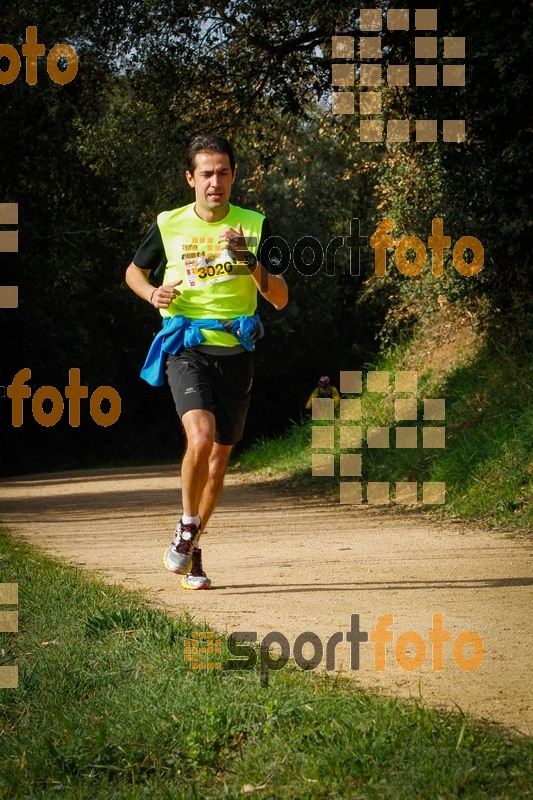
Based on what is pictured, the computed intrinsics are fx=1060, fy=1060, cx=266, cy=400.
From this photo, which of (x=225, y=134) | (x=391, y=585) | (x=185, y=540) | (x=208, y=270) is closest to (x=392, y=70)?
(x=225, y=134)

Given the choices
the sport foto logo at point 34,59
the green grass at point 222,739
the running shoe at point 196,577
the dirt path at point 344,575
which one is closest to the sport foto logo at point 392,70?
the sport foto logo at point 34,59

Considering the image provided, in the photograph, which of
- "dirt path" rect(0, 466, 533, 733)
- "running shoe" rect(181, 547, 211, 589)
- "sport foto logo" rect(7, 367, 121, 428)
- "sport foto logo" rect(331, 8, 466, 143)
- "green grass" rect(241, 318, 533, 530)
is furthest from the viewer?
"sport foto logo" rect(7, 367, 121, 428)

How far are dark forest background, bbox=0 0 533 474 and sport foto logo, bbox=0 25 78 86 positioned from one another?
17cm

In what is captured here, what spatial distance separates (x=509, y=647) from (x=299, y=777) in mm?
1637

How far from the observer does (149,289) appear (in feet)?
18.6

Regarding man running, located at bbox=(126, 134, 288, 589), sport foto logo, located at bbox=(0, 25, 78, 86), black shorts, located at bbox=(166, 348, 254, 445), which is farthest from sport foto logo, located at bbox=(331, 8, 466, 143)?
black shorts, located at bbox=(166, 348, 254, 445)

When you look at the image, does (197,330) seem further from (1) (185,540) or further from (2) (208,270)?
(1) (185,540)

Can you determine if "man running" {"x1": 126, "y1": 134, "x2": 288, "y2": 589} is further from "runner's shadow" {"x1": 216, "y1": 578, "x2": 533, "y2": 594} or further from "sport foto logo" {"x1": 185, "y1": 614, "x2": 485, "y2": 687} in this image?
"sport foto logo" {"x1": 185, "y1": 614, "x2": 485, "y2": 687}

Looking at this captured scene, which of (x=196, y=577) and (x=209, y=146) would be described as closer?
(x=209, y=146)

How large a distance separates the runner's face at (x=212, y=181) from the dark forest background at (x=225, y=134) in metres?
4.80

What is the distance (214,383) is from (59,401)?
Result: 25.0m

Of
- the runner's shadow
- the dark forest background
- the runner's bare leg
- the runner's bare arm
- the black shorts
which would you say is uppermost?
the dark forest background

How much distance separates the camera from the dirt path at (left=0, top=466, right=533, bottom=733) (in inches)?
152

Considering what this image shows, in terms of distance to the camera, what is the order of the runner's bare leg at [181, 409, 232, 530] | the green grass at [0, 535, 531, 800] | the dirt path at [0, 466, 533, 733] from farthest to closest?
1. the runner's bare leg at [181, 409, 232, 530]
2. the dirt path at [0, 466, 533, 733]
3. the green grass at [0, 535, 531, 800]
